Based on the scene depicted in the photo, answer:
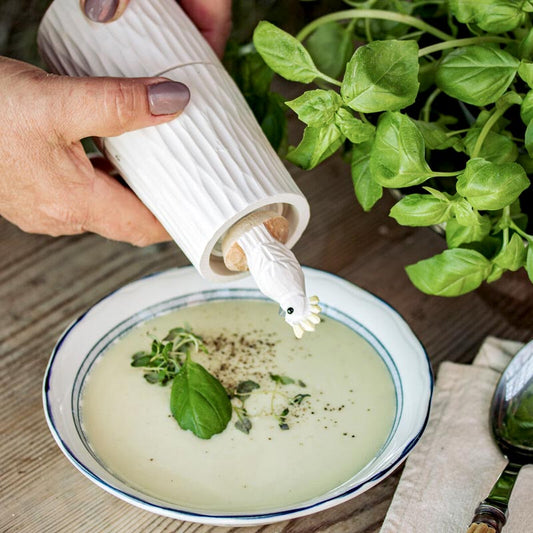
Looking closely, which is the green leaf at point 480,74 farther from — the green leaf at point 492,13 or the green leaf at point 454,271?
the green leaf at point 454,271

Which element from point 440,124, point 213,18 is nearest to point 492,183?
point 440,124

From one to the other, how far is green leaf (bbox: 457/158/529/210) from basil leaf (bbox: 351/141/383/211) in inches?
3.8

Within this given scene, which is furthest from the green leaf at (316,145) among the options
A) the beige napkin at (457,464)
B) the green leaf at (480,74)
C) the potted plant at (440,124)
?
the beige napkin at (457,464)

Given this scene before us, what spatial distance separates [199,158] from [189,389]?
19 centimetres

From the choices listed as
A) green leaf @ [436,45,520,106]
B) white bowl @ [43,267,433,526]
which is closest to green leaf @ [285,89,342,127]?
green leaf @ [436,45,520,106]

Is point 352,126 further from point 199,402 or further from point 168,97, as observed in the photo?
point 199,402

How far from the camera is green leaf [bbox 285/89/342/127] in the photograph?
1.83 feet

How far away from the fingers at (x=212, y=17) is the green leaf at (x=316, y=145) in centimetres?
25

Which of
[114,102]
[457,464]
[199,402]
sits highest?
[114,102]

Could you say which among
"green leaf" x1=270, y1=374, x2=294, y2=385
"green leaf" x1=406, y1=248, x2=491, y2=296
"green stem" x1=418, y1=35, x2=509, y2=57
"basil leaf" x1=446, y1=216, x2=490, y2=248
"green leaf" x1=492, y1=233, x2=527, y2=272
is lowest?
"green leaf" x1=270, y1=374, x2=294, y2=385

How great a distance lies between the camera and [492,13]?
23.2 inches

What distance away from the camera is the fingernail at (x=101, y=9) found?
624mm

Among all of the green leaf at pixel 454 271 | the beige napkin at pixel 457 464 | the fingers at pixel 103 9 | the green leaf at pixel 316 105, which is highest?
the fingers at pixel 103 9

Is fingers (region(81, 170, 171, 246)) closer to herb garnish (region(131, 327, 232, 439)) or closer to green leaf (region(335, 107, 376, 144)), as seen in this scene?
herb garnish (region(131, 327, 232, 439))
